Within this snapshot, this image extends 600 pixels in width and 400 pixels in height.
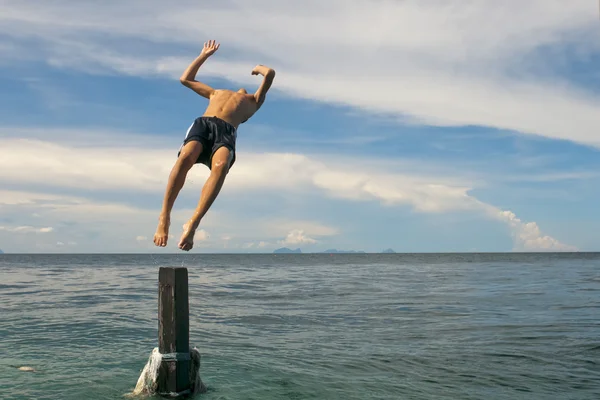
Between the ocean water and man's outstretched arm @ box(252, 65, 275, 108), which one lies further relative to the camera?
the ocean water

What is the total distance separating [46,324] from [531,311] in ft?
59.5

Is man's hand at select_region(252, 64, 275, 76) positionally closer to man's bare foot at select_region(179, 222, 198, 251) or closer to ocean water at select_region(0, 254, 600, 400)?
man's bare foot at select_region(179, 222, 198, 251)

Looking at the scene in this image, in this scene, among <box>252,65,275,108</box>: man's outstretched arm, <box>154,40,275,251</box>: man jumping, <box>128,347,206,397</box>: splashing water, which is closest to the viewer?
<box>154,40,275,251</box>: man jumping

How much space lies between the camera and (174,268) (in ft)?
27.9

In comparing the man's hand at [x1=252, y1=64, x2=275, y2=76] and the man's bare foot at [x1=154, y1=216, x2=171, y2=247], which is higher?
the man's hand at [x1=252, y1=64, x2=275, y2=76]

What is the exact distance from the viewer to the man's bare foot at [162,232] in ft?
25.5

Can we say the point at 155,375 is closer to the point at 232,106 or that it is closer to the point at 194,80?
the point at 232,106

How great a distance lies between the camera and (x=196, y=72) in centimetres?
894

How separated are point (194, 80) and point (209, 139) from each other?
4.08ft

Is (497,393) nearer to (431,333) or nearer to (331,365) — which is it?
(331,365)

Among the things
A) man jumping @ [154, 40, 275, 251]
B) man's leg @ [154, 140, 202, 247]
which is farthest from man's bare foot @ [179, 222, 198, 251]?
man's leg @ [154, 140, 202, 247]

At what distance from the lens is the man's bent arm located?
8922 millimetres

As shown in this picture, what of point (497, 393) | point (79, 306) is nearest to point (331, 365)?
point (497, 393)

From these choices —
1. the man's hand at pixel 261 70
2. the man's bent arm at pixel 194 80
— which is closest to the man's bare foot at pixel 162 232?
the man's bent arm at pixel 194 80
